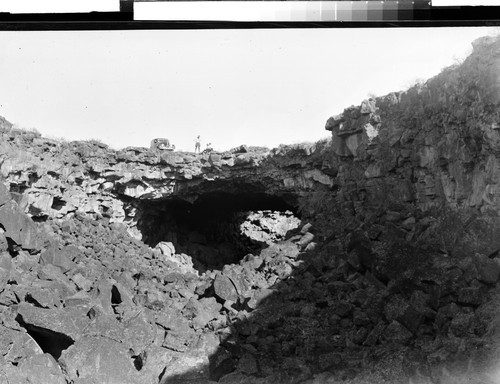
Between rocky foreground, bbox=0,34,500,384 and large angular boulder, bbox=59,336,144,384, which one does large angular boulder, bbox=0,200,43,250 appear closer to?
rocky foreground, bbox=0,34,500,384

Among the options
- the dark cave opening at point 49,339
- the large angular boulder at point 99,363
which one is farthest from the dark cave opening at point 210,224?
the large angular boulder at point 99,363

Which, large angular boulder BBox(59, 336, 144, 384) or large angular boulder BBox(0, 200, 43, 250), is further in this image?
large angular boulder BBox(0, 200, 43, 250)

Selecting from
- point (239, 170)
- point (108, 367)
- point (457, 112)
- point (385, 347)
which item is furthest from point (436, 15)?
point (239, 170)

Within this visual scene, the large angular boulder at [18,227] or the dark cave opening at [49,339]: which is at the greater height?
the large angular boulder at [18,227]

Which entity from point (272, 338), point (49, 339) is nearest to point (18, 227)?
point (49, 339)

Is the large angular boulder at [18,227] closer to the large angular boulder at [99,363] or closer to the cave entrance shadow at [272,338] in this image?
the large angular boulder at [99,363]

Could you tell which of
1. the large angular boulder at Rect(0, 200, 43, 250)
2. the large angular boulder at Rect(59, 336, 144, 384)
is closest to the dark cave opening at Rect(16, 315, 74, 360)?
the large angular boulder at Rect(59, 336, 144, 384)
